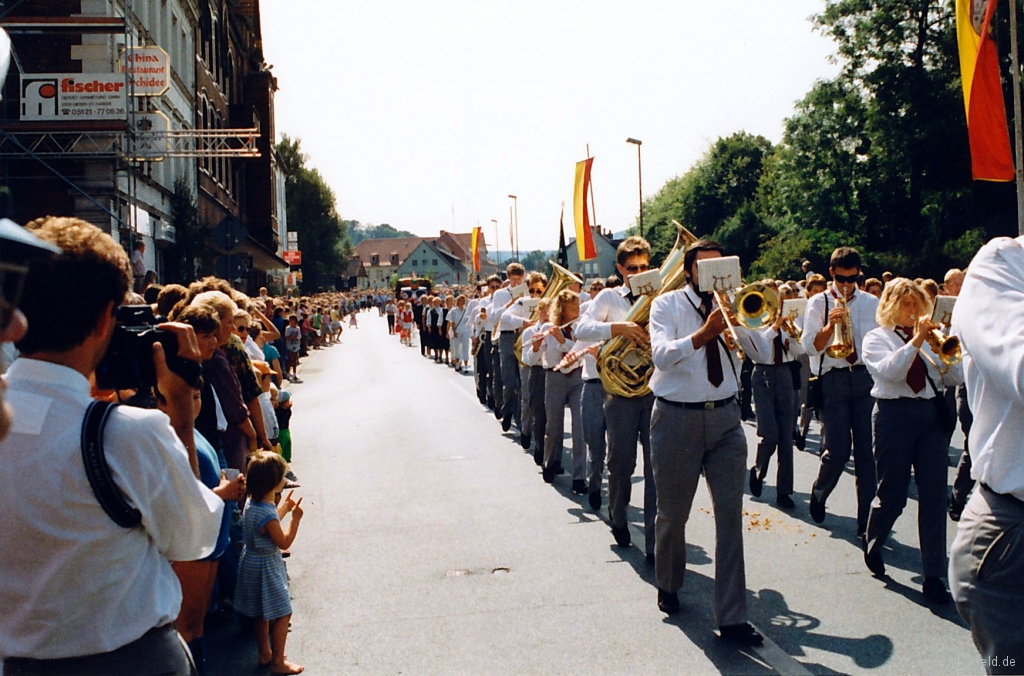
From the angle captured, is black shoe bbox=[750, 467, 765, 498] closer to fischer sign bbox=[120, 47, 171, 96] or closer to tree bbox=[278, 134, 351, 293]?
fischer sign bbox=[120, 47, 171, 96]

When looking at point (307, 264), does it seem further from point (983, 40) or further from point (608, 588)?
point (608, 588)

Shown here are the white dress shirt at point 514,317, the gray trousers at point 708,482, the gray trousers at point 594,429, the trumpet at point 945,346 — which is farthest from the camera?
the white dress shirt at point 514,317

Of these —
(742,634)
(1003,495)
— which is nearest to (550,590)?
(742,634)

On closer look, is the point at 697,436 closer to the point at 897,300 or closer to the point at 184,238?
the point at 897,300

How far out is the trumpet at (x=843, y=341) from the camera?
7426 mm

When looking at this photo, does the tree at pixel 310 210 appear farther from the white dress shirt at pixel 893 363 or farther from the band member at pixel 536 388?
the white dress shirt at pixel 893 363

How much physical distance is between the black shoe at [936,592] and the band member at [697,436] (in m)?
1.30

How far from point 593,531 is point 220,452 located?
9.85 feet

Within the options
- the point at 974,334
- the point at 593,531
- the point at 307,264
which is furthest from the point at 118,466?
the point at 307,264

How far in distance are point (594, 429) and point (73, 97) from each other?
15.2 meters

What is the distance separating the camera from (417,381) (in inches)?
882

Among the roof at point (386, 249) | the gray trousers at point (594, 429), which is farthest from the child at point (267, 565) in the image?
the roof at point (386, 249)

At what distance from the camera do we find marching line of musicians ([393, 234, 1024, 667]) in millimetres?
5383

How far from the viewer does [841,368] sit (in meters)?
7.50
